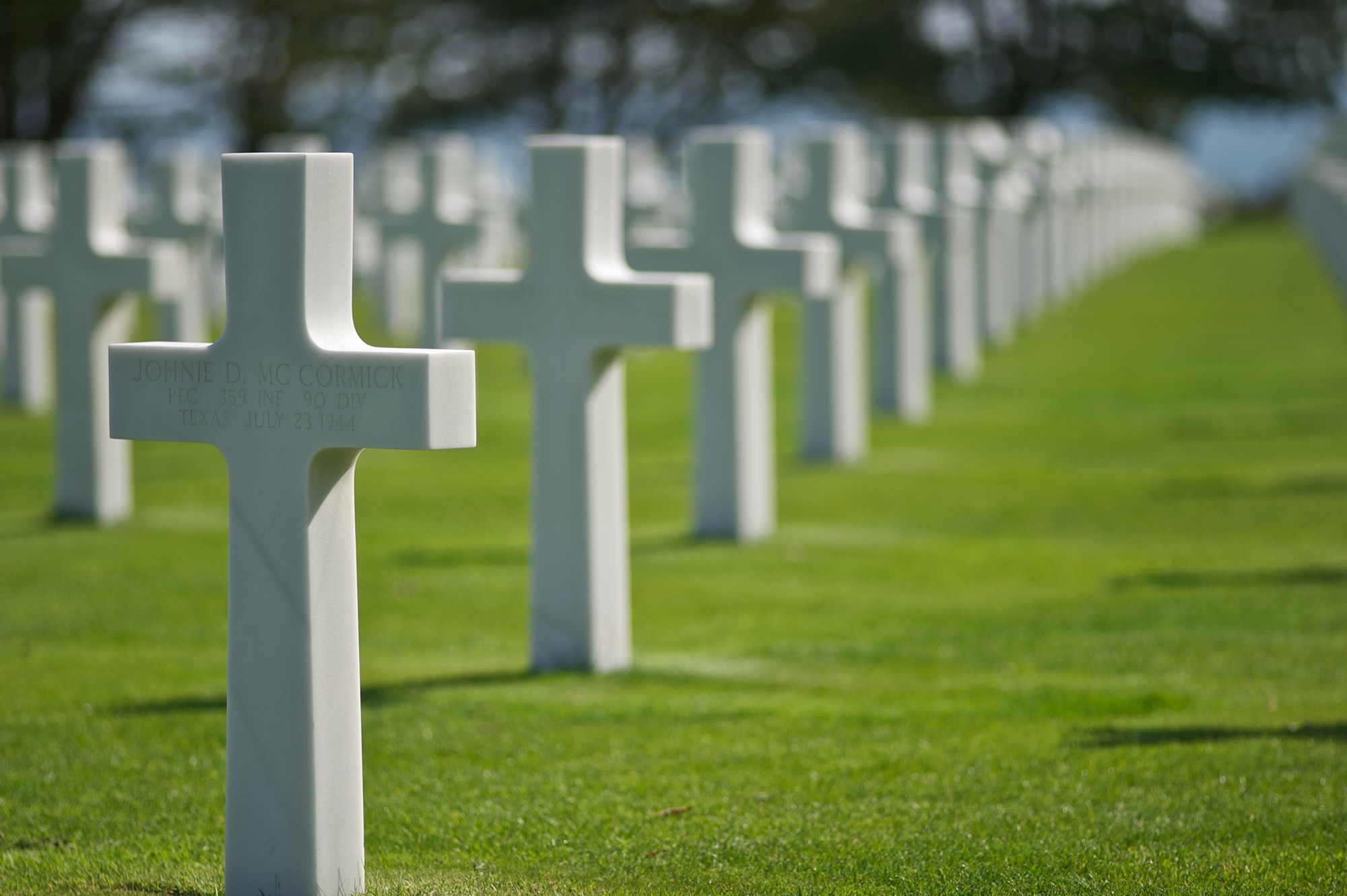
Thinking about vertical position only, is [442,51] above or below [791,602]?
above

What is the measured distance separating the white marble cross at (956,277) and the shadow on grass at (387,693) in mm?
9335

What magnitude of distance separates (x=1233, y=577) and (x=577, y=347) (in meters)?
3.13

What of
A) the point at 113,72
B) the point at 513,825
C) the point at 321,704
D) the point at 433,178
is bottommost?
the point at 513,825

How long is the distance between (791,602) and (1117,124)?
45.6 metres

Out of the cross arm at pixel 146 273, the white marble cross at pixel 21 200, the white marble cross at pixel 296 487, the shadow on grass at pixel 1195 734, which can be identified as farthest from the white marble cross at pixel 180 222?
the white marble cross at pixel 296 487

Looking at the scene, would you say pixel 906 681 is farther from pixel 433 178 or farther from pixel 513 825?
pixel 433 178

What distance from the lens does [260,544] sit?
4.20m

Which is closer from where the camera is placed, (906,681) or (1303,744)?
(1303,744)

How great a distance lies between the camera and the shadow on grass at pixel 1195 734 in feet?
18.0

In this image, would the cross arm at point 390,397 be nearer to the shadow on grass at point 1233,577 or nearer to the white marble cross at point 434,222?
the shadow on grass at point 1233,577

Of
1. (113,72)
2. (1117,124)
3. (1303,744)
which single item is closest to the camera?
(1303,744)

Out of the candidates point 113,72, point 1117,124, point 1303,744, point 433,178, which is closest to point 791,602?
point 1303,744

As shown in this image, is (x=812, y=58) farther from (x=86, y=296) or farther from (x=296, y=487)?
(x=296, y=487)

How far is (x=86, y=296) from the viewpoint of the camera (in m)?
9.39
